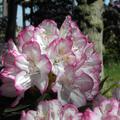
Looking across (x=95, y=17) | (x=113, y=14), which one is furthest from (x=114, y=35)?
(x=95, y=17)

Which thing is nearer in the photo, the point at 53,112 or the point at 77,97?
the point at 53,112

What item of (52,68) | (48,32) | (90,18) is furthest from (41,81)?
(90,18)

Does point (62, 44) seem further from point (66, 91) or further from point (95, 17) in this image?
point (95, 17)

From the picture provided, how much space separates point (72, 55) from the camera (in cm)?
152

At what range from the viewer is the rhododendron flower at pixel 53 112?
140 centimetres

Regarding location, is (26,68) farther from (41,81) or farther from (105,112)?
(105,112)

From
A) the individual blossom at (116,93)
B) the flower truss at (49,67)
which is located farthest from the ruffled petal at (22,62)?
the individual blossom at (116,93)

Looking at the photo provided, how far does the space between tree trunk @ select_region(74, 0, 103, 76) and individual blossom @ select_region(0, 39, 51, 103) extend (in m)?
5.06

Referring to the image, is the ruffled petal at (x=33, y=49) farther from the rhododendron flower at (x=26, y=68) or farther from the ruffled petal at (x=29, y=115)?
the ruffled petal at (x=29, y=115)

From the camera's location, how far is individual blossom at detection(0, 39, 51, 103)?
1497mm

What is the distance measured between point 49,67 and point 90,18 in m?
5.17

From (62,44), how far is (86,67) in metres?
0.11

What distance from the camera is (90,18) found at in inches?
261

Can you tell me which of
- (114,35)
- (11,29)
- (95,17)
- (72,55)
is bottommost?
(114,35)
